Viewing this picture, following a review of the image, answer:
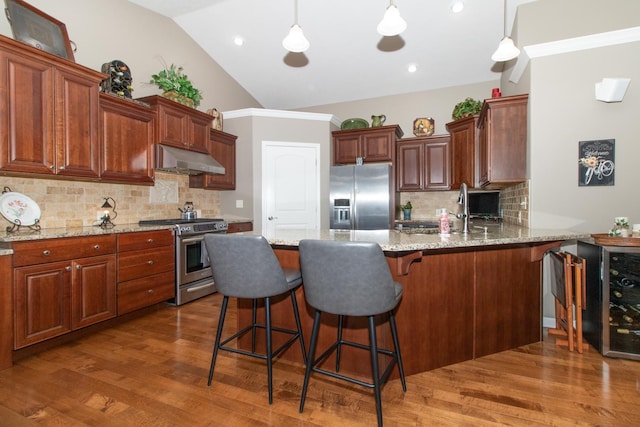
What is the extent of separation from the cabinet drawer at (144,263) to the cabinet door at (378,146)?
10.5 feet

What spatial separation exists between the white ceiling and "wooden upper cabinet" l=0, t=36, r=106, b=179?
1866 millimetres

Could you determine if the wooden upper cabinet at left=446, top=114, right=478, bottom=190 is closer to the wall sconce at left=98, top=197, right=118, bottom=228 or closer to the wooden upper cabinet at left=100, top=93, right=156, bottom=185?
the wooden upper cabinet at left=100, top=93, right=156, bottom=185

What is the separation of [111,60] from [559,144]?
467cm

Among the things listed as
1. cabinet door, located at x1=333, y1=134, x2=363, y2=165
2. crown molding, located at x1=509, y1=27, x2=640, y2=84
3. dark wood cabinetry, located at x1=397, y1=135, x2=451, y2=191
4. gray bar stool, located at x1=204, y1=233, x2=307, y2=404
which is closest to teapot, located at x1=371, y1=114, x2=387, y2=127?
cabinet door, located at x1=333, y1=134, x2=363, y2=165

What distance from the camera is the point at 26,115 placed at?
239 centimetres

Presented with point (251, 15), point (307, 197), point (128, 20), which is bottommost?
point (307, 197)

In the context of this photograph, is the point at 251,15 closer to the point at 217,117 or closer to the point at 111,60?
the point at 217,117

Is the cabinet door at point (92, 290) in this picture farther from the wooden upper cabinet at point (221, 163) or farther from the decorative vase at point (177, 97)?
the decorative vase at point (177, 97)

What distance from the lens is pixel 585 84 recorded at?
278cm

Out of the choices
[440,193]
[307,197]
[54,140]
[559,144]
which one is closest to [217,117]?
[307,197]

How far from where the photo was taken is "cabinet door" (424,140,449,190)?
4824 mm

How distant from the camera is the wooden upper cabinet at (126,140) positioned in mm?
3037

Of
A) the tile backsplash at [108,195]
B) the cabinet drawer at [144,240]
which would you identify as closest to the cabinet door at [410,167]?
the tile backsplash at [108,195]

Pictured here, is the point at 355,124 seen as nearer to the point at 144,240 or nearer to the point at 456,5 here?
the point at 456,5
